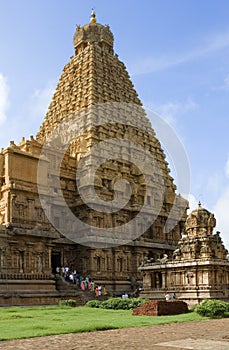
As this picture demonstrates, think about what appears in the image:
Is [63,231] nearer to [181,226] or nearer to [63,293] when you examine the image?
[63,293]

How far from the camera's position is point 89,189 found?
52.5 metres

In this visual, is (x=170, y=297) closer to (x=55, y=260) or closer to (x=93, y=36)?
(x=55, y=260)

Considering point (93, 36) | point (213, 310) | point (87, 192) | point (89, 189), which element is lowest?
point (213, 310)

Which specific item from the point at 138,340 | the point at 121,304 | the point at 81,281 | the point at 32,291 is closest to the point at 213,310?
the point at 121,304

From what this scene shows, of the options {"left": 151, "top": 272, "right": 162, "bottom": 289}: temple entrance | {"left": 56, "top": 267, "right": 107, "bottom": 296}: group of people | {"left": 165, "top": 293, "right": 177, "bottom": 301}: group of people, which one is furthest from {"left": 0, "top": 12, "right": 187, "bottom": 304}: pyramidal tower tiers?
{"left": 165, "top": 293, "right": 177, "bottom": 301}: group of people

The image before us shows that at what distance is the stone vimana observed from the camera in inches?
1697

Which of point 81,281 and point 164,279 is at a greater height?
point 164,279

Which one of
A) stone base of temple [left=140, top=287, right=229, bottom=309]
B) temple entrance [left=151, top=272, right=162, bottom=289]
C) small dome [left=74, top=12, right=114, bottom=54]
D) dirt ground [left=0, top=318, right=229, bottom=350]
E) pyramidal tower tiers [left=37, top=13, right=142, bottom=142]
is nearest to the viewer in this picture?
dirt ground [left=0, top=318, right=229, bottom=350]

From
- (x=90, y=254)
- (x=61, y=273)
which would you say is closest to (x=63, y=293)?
(x=61, y=273)

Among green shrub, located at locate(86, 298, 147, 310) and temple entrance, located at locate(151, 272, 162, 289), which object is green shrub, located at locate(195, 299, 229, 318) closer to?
green shrub, located at locate(86, 298, 147, 310)

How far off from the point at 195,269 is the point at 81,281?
11681 mm

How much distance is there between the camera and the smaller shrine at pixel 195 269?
38875 mm

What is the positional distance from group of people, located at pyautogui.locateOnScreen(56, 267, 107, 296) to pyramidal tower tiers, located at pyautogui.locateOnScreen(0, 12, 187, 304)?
1.73 metres

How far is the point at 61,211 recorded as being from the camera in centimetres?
5200
